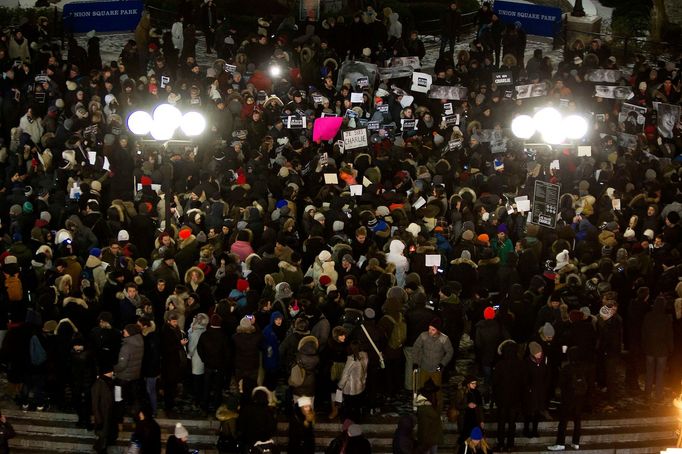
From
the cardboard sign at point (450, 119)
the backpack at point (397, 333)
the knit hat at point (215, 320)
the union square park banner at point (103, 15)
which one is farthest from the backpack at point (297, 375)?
the union square park banner at point (103, 15)

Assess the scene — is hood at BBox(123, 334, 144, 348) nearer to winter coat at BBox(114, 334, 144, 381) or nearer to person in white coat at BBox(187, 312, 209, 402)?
winter coat at BBox(114, 334, 144, 381)

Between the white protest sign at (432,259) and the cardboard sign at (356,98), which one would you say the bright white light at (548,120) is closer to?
the white protest sign at (432,259)

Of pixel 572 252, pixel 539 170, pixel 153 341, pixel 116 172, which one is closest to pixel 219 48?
pixel 116 172

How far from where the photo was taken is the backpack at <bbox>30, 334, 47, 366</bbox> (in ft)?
Result: 63.0

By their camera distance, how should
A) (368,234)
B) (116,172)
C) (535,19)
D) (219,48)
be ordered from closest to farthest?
(368,234) < (116,172) < (219,48) < (535,19)

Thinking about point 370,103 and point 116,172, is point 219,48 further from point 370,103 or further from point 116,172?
point 116,172

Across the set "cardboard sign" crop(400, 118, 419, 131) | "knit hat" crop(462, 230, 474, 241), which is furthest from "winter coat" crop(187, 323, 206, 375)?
"cardboard sign" crop(400, 118, 419, 131)

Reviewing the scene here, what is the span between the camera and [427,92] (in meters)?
29.4

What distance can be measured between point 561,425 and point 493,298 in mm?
2700

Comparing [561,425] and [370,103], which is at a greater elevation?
[370,103]

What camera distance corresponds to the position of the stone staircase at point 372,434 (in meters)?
19.4

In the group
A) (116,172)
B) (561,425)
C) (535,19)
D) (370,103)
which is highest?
(535,19)

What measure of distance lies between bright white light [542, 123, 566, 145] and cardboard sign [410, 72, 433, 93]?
635 centimetres

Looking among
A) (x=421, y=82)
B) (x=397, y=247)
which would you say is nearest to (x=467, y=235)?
(x=397, y=247)
